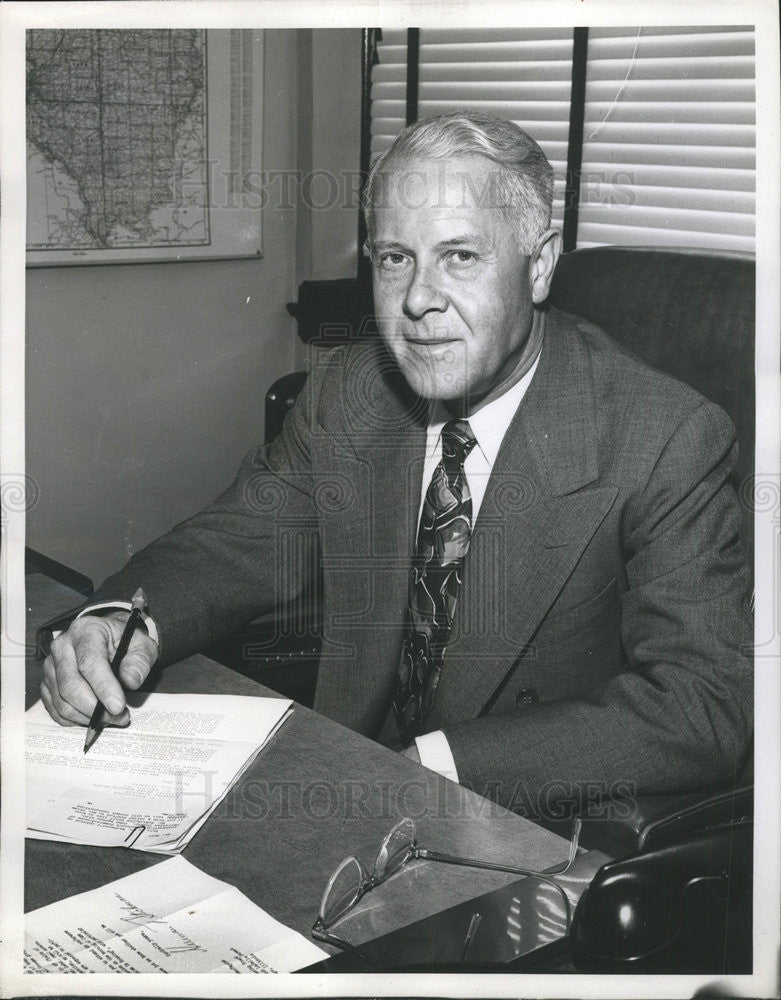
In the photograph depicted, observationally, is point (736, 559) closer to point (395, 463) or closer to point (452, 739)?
point (452, 739)

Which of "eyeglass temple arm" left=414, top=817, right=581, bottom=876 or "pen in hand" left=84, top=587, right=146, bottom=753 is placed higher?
"pen in hand" left=84, top=587, right=146, bottom=753

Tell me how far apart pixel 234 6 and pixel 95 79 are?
67cm

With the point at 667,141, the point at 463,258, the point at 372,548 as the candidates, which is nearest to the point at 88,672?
the point at 372,548

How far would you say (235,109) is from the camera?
80.0 inches

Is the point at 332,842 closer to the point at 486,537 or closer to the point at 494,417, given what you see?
the point at 486,537

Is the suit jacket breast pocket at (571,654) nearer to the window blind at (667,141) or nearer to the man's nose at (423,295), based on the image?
the man's nose at (423,295)

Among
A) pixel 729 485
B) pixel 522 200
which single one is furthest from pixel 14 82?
pixel 729 485

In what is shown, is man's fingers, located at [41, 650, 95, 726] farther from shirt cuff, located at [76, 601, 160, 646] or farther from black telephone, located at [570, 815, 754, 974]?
black telephone, located at [570, 815, 754, 974]

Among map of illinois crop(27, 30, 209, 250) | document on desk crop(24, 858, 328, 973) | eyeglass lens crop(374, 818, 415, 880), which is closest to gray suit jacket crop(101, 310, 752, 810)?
eyeglass lens crop(374, 818, 415, 880)

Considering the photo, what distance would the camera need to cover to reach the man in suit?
112cm

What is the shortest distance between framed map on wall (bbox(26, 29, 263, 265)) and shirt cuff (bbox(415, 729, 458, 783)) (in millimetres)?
1062

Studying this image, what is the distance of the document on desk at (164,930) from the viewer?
815mm

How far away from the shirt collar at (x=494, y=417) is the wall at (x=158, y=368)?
669 millimetres

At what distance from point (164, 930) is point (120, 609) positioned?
583 mm
